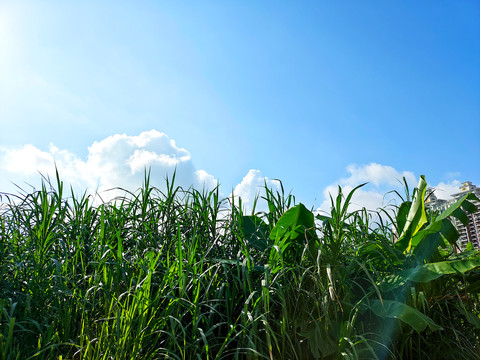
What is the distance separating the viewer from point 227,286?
7.88ft

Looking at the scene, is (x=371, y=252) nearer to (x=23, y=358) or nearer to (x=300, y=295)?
(x=300, y=295)

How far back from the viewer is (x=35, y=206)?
126 inches

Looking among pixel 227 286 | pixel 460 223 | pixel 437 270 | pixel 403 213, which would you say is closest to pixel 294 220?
pixel 227 286

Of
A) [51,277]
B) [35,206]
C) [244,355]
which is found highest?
[35,206]

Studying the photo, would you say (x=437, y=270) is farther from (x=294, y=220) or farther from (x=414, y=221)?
(x=294, y=220)

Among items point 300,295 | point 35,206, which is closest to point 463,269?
point 300,295

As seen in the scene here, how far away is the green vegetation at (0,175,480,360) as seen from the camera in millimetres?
2152

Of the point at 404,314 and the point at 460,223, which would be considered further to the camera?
the point at 460,223

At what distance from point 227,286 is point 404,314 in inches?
38.4

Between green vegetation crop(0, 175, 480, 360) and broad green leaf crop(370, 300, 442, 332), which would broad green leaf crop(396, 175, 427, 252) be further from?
broad green leaf crop(370, 300, 442, 332)

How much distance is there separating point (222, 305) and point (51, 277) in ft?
3.36

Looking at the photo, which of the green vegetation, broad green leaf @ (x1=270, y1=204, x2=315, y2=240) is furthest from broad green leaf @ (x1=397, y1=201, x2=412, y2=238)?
broad green leaf @ (x1=270, y1=204, x2=315, y2=240)

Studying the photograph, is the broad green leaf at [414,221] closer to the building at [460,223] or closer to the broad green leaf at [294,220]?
the building at [460,223]

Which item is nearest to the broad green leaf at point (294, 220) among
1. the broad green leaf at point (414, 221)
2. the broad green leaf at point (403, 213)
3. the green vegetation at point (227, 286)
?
the green vegetation at point (227, 286)
